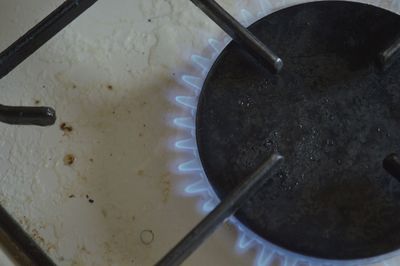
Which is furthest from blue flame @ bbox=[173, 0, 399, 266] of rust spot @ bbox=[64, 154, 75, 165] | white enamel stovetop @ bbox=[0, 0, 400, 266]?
rust spot @ bbox=[64, 154, 75, 165]

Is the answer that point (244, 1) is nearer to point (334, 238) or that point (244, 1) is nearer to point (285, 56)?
point (285, 56)

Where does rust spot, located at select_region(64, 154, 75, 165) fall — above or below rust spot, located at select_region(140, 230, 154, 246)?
above

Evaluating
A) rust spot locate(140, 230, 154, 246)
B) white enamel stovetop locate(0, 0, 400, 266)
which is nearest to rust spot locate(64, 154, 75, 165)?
white enamel stovetop locate(0, 0, 400, 266)

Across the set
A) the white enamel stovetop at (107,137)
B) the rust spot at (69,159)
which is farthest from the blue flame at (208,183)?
the rust spot at (69,159)

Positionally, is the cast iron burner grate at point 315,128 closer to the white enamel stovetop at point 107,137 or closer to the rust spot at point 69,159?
the white enamel stovetop at point 107,137

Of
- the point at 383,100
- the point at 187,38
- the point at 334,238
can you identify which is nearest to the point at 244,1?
the point at 187,38

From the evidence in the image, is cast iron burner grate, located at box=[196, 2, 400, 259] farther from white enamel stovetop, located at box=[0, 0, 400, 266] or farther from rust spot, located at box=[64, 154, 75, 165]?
rust spot, located at box=[64, 154, 75, 165]

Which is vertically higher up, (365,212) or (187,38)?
(187,38)

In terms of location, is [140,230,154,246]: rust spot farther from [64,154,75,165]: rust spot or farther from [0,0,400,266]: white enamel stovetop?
[64,154,75,165]: rust spot
